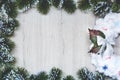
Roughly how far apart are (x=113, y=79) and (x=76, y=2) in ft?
1.02

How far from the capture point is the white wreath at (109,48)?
4.83 feet

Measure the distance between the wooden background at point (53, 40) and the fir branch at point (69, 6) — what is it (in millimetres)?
19

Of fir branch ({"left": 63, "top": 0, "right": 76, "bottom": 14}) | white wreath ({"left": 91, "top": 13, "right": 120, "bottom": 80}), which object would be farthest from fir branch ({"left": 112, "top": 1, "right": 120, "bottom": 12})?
fir branch ({"left": 63, "top": 0, "right": 76, "bottom": 14})

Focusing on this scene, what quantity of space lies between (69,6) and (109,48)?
211 mm

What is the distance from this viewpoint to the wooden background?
1.50 meters

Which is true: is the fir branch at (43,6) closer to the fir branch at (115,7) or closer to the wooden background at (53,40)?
the wooden background at (53,40)

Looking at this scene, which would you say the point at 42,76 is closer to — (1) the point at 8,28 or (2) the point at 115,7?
(1) the point at 8,28

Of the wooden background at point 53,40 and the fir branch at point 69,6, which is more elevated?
the fir branch at point 69,6

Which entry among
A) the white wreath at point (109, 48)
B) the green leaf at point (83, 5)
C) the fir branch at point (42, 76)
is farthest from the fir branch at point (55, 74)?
the green leaf at point (83, 5)

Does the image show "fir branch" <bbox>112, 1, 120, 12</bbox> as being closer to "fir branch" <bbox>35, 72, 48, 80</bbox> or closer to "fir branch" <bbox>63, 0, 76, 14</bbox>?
"fir branch" <bbox>63, 0, 76, 14</bbox>

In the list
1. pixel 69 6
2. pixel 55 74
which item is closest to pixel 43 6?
pixel 69 6

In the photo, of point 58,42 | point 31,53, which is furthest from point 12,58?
point 58,42

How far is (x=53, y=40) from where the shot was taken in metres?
1.52

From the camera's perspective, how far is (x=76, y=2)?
1.53 m
